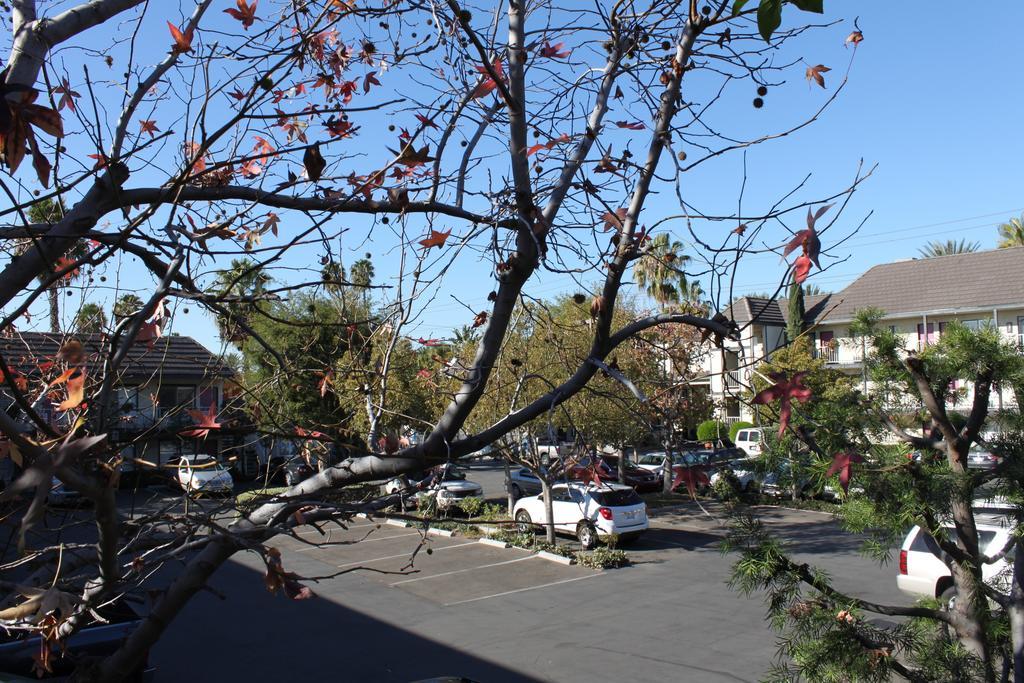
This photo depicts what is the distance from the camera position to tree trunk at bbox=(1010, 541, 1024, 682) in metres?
3.79

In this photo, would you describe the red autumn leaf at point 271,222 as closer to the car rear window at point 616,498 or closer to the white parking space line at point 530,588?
the white parking space line at point 530,588

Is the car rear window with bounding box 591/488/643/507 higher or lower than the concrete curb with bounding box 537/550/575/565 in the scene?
higher

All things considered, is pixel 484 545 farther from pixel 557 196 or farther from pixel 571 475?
pixel 557 196

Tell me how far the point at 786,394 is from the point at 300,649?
10.2 m

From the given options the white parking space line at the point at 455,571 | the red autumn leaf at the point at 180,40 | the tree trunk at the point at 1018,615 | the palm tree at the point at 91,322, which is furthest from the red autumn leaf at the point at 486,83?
the white parking space line at the point at 455,571

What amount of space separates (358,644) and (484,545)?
24.6 feet

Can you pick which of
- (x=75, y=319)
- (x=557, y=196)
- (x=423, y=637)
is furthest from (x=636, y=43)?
(x=423, y=637)

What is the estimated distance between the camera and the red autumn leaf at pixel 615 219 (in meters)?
3.90

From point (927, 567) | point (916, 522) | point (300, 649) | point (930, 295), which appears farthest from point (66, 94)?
point (930, 295)

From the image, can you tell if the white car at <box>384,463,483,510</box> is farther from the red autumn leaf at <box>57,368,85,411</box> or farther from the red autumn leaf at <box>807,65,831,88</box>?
the red autumn leaf at <box>807,65,831,88</box>

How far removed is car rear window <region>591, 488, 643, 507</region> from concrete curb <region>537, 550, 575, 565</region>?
1.62m

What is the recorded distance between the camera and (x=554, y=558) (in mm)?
16641

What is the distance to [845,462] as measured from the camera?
2.88 meters

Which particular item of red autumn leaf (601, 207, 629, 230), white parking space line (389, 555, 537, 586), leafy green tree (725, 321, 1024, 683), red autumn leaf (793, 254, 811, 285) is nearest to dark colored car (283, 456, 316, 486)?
red autumn leaf (601, 207, 629, 230)
